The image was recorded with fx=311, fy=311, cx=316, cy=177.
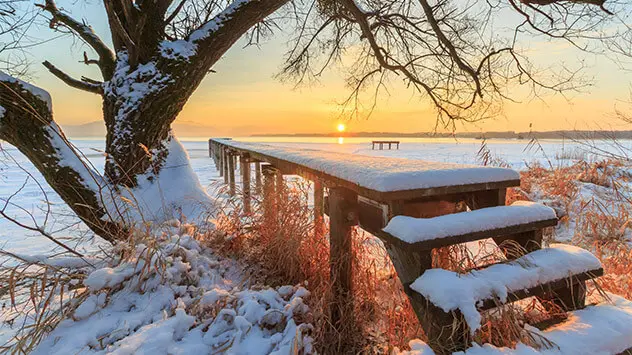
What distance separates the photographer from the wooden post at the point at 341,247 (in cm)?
202

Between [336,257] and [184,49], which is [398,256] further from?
[184,49]

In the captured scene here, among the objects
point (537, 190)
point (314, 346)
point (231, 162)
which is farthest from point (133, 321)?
point (537, 190)

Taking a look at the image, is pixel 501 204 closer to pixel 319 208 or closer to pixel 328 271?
pixel 328 271

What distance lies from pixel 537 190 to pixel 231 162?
596 cm

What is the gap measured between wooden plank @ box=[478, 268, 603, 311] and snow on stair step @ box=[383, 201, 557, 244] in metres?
0.29

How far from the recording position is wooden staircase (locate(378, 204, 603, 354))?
4.13 feet

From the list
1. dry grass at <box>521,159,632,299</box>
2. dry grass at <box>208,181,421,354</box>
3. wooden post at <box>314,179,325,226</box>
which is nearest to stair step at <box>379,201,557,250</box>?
dry grass at <box>208,181,421,354</box>

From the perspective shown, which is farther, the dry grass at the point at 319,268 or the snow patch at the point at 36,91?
the snow patch at the point at 36,91

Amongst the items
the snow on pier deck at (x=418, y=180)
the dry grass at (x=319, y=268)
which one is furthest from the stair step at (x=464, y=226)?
the dry grass at (x=319, y=268)

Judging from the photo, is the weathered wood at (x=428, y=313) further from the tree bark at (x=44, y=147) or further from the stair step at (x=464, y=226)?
the tree bark at (x=44, y=147)

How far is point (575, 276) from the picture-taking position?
1.47 m

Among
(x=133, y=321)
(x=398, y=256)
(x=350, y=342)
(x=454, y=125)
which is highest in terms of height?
(x=454, y=125)

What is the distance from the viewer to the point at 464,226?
4.60ft

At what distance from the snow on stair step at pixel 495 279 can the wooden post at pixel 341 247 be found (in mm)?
740
